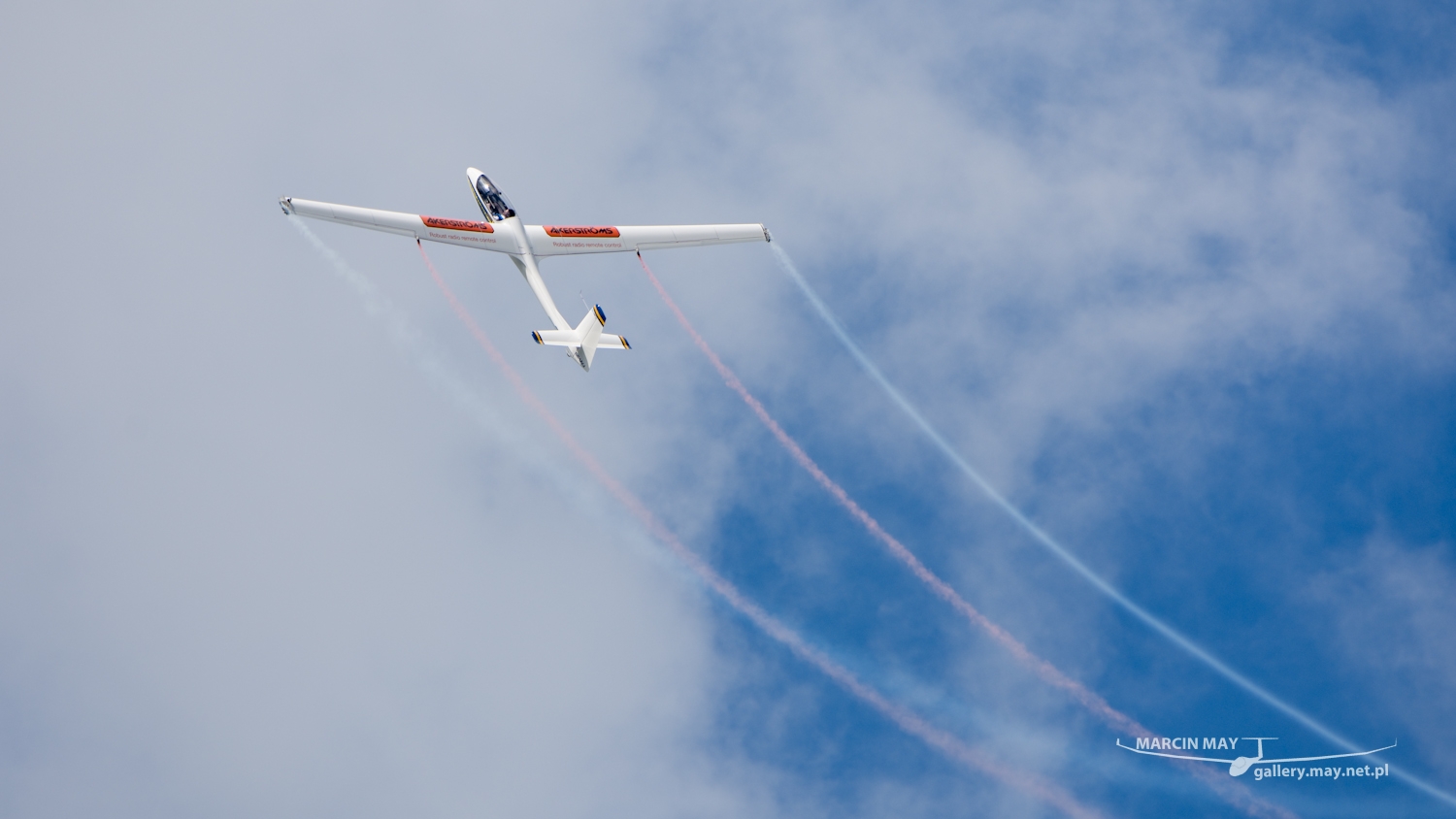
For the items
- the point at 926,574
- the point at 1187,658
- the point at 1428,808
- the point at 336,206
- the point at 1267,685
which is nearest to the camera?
the point at 926,574

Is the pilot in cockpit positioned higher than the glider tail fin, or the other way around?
the pilot in cockpit

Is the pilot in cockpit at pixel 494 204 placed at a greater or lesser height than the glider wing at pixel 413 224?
greater

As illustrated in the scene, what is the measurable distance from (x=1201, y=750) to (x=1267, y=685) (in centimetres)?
1074

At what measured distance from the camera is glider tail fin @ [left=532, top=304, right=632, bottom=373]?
87625 mm

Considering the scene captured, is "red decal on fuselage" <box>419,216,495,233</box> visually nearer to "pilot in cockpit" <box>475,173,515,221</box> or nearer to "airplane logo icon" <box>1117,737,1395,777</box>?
"pilot in cockpit" <box>475,173,515,221</box>

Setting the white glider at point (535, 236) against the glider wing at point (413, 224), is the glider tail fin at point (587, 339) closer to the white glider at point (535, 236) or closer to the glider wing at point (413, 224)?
the white glider at point (535, 236)

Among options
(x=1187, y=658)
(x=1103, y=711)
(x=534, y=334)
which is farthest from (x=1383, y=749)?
(x=534, y=334)

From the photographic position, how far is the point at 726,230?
283 feet

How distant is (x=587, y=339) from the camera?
290 feet

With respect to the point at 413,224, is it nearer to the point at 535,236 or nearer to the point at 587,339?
the point at 535,236

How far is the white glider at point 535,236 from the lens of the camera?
87.2m

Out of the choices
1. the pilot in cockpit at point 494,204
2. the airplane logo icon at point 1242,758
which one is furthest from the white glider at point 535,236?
the airplane logo icon at point 1242,758

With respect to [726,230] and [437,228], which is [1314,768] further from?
[437,228]

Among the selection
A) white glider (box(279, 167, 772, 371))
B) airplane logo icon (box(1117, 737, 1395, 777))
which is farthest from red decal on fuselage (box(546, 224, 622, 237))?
airplane logo icon (box(1117, 737, 1395, 777))
